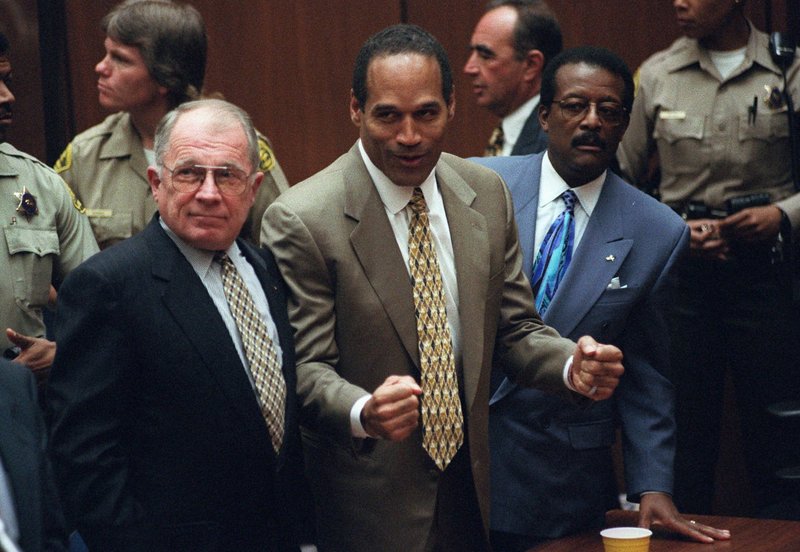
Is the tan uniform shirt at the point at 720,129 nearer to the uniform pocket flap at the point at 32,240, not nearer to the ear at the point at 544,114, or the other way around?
the ear at the point at 544,114

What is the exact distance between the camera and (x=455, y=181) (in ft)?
9.11

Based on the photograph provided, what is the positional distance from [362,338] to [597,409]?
2.46 ft

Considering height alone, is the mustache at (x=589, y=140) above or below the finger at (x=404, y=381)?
above

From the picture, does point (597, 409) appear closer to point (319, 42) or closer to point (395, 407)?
point (395, 407)

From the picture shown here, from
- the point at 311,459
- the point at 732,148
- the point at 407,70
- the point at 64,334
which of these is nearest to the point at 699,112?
the point at 732,148

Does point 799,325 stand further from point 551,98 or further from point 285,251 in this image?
point 285,251

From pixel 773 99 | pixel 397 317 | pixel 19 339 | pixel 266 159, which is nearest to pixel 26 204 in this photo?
pixel 19 339

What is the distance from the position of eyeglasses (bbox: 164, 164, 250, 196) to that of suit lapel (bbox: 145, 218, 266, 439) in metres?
0.14

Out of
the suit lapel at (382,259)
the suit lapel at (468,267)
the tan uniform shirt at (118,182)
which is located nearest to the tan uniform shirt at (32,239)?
the tan uniform shirt at (118,182)

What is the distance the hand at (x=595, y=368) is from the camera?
8.22ft

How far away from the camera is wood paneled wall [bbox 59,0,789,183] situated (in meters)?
4.94

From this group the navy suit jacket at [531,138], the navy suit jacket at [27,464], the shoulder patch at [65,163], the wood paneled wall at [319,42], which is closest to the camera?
the navy suit jacket at [27,464]

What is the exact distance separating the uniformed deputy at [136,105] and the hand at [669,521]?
4.66 feet

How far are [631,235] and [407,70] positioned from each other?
2.67 ft
